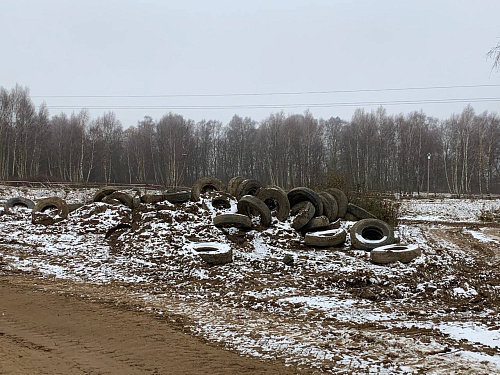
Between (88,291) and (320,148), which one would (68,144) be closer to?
(320,148)

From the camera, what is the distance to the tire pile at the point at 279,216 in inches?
441

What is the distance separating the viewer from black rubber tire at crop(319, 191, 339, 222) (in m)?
14.9

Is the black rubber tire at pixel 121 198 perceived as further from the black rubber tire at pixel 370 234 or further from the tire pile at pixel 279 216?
the black rubber tire at pixel 370 234

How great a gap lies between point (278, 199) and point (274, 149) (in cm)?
4725

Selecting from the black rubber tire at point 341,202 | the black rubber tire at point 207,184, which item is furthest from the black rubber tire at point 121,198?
the black rubber tire at point 341,202

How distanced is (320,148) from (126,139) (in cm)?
3713

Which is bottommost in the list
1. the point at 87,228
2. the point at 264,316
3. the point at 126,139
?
the point at 264,316

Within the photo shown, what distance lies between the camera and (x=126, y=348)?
5.21 meters

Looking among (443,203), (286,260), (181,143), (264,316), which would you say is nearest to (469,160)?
(443,203)

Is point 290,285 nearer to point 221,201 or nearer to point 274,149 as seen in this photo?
point 221,201

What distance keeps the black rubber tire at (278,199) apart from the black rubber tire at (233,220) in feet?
5.36

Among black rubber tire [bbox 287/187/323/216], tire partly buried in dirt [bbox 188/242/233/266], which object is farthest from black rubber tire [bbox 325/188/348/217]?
tire partly buried in dirt [bbox 188/242/233/266]

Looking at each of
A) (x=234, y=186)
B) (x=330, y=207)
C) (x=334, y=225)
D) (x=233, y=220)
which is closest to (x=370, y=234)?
(x=334, y=225)

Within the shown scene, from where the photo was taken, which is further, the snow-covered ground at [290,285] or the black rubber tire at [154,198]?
the black rubber tire at [154,198]
